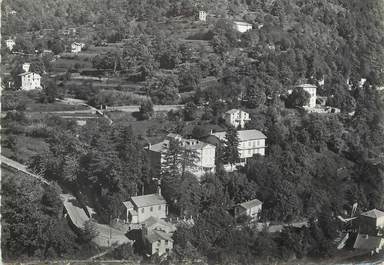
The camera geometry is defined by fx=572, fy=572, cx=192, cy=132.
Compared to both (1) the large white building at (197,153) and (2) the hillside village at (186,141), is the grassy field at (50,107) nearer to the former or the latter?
(2) the hillside village at (186,141)

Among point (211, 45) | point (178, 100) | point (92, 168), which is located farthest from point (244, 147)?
point (211, 45)

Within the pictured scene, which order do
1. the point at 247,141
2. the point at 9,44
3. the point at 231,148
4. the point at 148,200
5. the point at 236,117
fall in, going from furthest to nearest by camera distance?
the point at 236,117
the point at 9,44
the point at 247,141
the point at 231,148
the point at 148,200

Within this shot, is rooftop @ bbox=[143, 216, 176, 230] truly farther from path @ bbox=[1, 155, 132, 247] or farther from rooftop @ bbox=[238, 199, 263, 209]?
rooftop @ bbox=[238, 199, 263, 209]

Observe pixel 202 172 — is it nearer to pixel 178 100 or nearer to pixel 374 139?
pixel 178 100

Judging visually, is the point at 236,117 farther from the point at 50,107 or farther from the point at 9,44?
the point at 9,44

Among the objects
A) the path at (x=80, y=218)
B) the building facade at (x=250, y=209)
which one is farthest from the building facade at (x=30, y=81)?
the building facade at (x=250, y=209)

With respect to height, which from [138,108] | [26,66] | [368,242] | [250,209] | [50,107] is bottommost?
[368,242]

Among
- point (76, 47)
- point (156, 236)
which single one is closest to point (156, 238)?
point (156, 236)
